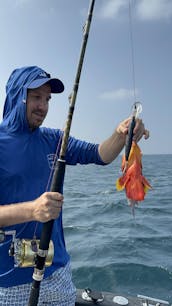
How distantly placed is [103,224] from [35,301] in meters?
8.46

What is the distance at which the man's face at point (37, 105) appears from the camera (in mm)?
2943

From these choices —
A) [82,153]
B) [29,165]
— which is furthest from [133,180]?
[29,165]

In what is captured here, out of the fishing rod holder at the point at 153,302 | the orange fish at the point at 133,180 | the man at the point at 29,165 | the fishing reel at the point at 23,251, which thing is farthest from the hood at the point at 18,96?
the fishing rod holder at the point at 153,302

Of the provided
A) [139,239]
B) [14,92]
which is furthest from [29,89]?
[139,239]

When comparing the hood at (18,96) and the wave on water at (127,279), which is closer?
the hood at (18,96)

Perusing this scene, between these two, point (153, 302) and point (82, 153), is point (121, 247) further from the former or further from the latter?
point (82, 153)

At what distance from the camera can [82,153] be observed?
130 inches

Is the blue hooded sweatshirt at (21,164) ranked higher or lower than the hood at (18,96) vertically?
lower

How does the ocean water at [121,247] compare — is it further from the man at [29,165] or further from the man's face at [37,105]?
the man's face at [37,105]

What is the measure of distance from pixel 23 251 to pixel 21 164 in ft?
2.25

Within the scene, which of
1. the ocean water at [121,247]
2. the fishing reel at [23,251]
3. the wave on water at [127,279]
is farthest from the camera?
the ocean water at [121,247]

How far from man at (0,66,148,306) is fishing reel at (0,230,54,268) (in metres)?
0.06

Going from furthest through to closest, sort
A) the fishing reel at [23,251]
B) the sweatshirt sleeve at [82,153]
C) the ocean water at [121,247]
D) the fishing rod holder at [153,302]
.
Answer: the ocean water at [121,247] < the fishing rod holder at [153,302] < the sweatshirt sleeve at [82,153] < the fishing reel at [23,251]

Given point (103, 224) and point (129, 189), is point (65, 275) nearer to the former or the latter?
point (129, 189)
